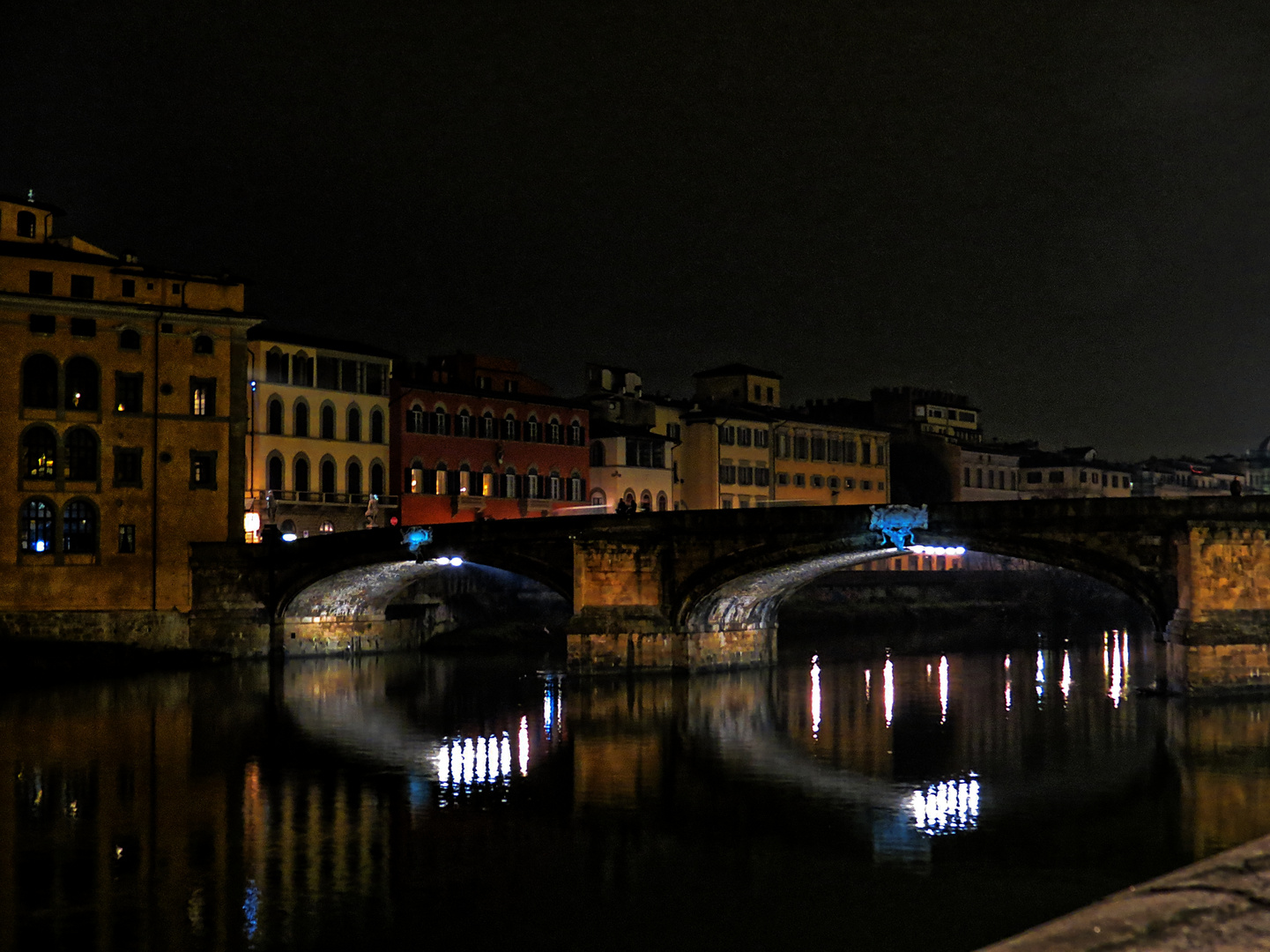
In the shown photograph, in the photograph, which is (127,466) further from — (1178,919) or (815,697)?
(1178,919)

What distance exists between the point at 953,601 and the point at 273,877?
65.6 meters

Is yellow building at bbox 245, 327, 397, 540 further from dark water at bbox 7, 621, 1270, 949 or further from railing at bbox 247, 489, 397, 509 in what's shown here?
dark water at bbox 7, 621, 1270, 949

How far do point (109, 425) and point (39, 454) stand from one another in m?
2.50

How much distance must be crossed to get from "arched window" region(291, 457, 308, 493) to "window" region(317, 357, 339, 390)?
3.34m

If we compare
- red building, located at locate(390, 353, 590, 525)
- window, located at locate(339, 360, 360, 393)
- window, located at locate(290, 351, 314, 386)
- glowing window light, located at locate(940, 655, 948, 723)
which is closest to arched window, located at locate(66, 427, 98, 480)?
window, located at locate(290, 351, 314, 386)

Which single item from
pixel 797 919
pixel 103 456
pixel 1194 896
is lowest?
pixel 797 919

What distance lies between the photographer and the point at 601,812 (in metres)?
23.2

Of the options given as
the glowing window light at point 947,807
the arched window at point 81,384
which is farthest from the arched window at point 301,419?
the glowing window light at point 947,807

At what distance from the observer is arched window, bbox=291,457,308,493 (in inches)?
2338

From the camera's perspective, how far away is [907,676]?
46.7 m

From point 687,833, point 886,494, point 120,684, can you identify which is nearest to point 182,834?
point 687,833

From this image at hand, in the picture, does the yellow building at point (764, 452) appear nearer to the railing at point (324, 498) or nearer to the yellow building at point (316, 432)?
the railing at point (324, 498)

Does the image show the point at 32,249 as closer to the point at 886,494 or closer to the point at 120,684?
the point at 120,684

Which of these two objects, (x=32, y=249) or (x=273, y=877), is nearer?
(x=273, y=877)
